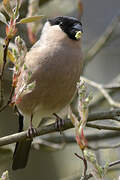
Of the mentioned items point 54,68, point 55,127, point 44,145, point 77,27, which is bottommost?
point 44,145

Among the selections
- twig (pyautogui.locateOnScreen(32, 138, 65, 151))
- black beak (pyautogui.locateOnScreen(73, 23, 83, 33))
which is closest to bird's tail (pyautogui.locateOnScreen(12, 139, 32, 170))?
twig (pyautogui.locateOnScreen(32, 138, 65, 151))

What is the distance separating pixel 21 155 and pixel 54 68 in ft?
2.13

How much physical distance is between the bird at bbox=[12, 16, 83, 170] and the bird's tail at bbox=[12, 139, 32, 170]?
0.04 ft

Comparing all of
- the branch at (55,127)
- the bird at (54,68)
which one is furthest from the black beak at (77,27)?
the branch at (55,127)

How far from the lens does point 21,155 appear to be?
2467 millimetres

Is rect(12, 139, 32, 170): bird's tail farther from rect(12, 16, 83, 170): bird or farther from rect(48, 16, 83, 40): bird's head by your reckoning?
rect(48, 16, 83, 40): bird's head

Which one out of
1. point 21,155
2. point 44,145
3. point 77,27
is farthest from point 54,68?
point 44,145

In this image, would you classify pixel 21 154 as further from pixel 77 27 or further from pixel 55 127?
pixel 77 27

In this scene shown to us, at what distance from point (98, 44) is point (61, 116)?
2.46ft

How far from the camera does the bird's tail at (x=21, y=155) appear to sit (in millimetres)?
2418

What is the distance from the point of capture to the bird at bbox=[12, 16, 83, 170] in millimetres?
2119

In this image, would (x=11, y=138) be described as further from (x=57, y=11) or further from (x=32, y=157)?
(x=57, y=11)

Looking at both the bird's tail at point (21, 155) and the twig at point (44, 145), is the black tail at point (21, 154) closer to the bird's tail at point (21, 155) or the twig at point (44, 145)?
the bird's tail at point (21, 155)

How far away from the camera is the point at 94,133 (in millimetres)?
2805
